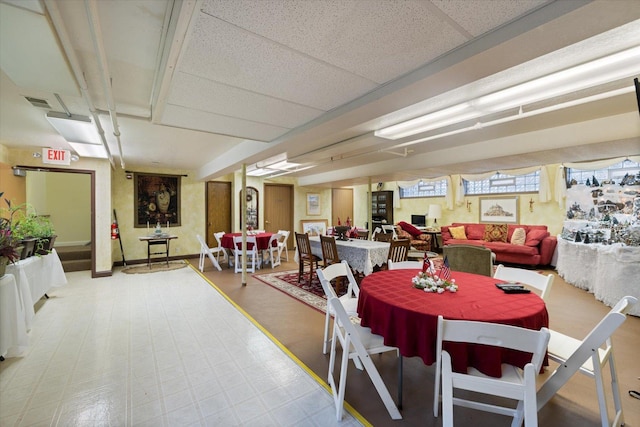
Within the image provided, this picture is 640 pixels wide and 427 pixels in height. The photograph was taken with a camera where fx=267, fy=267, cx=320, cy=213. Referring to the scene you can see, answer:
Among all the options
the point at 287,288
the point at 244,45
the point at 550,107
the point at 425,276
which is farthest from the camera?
the point at 287,288

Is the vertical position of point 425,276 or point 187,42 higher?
point 187,42

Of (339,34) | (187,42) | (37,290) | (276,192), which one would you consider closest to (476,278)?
(339,34)

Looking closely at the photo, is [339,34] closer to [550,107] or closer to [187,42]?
[187,42]

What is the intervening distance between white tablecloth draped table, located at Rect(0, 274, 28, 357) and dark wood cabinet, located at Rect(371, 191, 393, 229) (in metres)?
9.75

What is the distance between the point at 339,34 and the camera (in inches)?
58.7

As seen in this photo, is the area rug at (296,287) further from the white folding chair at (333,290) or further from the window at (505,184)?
the window at (505,184)

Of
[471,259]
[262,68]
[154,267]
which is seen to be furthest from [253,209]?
[262,68]

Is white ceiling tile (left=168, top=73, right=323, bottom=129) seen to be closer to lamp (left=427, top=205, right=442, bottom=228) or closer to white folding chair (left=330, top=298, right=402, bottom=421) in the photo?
white folding chair (left=330, top=298, right=402, bottom=421)

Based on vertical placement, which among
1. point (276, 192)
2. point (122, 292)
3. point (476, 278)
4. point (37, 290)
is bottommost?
point (122, 292)

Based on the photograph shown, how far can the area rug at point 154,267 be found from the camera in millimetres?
5938

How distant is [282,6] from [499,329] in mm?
1843

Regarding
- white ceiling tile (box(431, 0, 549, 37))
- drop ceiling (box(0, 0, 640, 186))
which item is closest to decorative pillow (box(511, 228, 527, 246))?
drop ceiling (box(0, 0, 640, 186))

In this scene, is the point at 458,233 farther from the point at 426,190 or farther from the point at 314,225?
the point at 314,225

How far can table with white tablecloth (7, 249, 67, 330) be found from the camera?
2.73 metres
